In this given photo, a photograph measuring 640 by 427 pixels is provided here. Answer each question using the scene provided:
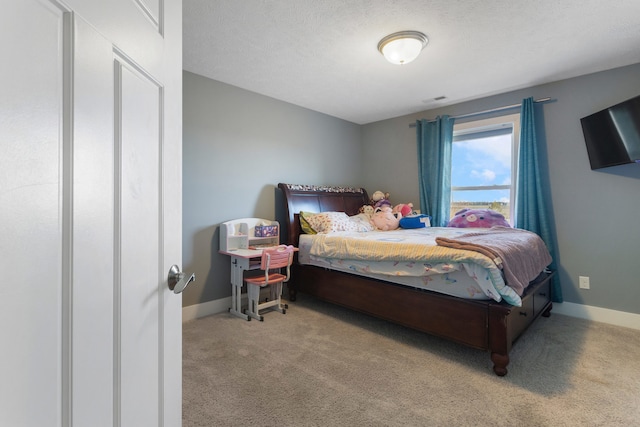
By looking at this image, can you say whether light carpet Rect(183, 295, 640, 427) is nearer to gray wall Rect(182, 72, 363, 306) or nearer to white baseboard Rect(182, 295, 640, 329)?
white baseboard Rect(182, 295, 640, 329)

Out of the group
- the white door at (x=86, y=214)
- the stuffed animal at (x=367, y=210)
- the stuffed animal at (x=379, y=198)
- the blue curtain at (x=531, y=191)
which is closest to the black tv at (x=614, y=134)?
the blue curtain at (x=531, y=191)

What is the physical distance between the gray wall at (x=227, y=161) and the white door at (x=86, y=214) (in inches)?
88.7

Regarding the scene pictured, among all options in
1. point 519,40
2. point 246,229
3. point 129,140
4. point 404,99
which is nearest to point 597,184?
point 519,40

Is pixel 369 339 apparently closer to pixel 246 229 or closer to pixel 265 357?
pixel 265 357

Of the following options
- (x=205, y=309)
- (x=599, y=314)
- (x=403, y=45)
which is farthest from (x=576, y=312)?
(x=205, y=309)

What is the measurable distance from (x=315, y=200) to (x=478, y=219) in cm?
193

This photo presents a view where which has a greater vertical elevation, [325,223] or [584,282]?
[325,223]

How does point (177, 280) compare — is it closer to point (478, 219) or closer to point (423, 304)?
point (423, 304)

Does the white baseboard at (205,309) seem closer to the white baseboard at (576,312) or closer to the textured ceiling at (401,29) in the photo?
the white baseboard at (576,312)

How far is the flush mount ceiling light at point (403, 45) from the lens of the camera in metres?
2.28

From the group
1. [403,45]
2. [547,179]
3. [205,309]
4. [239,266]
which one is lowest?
[205,309]

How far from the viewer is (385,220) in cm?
375

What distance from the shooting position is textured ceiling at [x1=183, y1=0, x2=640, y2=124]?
6.61ft

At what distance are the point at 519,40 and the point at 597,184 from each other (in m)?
1.68
